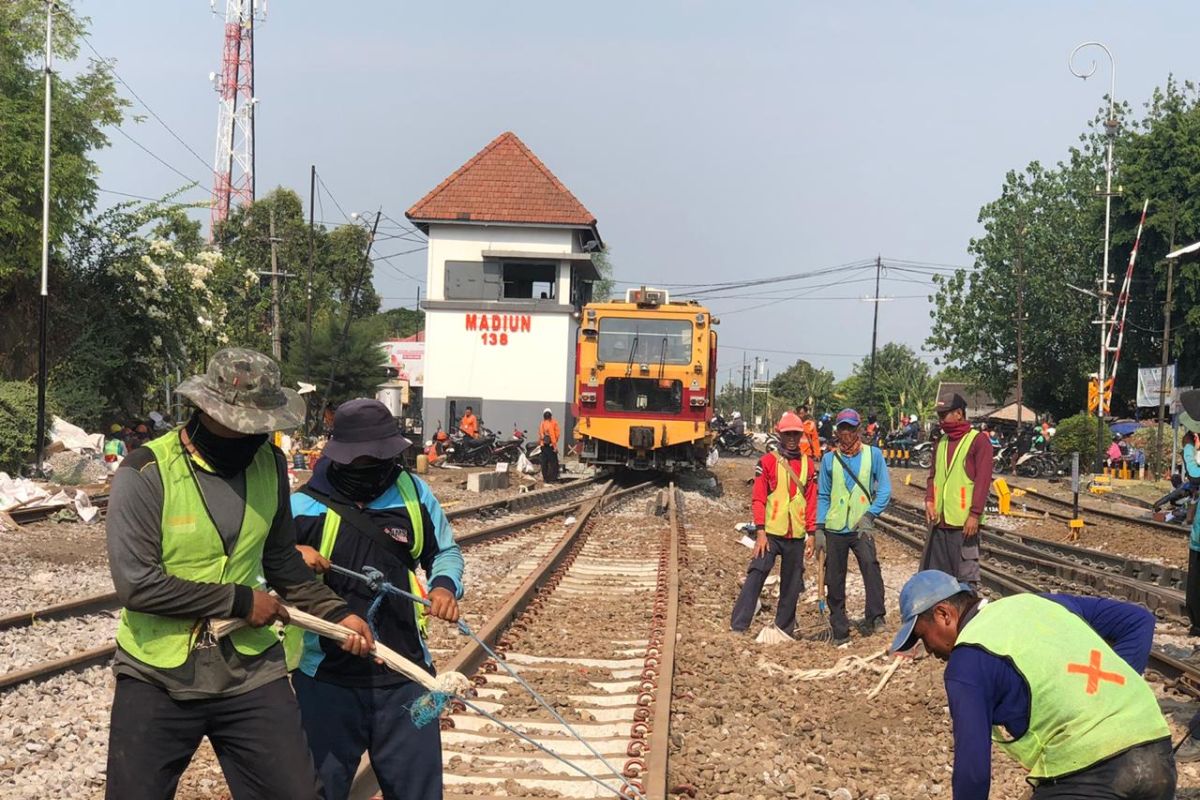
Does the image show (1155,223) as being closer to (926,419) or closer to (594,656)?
(926,419)

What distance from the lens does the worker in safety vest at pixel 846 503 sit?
9.70m

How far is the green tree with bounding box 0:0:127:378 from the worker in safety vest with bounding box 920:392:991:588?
20.5 m

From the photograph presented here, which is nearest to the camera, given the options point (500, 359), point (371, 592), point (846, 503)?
point (371, 592)

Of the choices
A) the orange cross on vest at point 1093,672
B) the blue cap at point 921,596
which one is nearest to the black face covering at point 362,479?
the blue cap at point 921,596

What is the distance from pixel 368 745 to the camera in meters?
4.03

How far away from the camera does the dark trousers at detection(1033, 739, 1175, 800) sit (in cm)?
331

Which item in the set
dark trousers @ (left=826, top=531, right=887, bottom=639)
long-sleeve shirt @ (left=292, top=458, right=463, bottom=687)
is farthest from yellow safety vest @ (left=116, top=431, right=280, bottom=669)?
dark trousers @ (left=826, top=531, right=887, bottom=639)

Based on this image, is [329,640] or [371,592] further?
[371,592]

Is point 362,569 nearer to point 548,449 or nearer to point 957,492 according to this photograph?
point 957,492

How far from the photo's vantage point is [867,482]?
9711 mm

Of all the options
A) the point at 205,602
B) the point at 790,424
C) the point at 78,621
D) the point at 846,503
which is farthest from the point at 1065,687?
the point at 78,621

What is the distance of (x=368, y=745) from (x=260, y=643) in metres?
0.64

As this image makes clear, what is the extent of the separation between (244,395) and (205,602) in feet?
1.88

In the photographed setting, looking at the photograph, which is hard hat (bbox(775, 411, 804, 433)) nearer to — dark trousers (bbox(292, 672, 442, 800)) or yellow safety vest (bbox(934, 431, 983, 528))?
yellow safety vest (bbox(934, 431, 983, 528))
